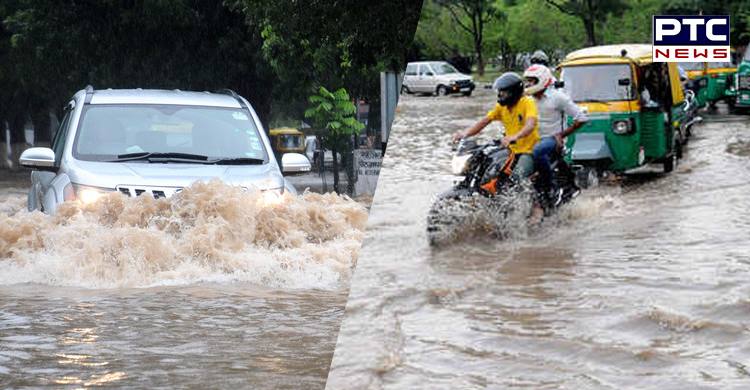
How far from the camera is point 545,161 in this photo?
654 cm

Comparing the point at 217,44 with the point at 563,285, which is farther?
the point at 563,285

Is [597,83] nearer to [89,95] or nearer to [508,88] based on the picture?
[508,88]

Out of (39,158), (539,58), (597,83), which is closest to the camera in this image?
(39,158)

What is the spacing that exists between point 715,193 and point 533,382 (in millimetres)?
3386

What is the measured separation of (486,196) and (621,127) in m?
0.71

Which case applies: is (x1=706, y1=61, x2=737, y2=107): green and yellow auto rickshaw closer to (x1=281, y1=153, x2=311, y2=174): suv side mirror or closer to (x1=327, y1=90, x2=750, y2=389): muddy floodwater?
(x1=327, y1=90, x2=750, y2=389): muddy floodwater

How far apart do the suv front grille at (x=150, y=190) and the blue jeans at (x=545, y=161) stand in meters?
2.88

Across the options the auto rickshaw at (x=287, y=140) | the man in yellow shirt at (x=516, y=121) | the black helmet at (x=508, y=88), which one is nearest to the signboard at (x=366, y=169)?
the auto rickshaw at (x=287, y=140)

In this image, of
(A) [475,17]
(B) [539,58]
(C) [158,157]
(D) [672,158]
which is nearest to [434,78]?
(A) [475,17]

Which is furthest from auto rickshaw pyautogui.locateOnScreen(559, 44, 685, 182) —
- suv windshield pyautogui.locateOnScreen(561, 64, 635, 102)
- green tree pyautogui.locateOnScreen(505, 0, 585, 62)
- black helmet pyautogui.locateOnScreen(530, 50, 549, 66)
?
green tree pyautogui.locateOnScreen(505, 0, 585, 62)

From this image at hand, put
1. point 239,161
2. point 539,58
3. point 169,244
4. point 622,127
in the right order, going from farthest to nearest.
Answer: point 622,127 → point 539,58 → point 239,161 → point 169,244

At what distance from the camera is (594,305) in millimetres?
4789

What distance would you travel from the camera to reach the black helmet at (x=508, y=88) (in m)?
5.43

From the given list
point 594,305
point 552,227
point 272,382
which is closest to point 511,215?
→ point 552,227
